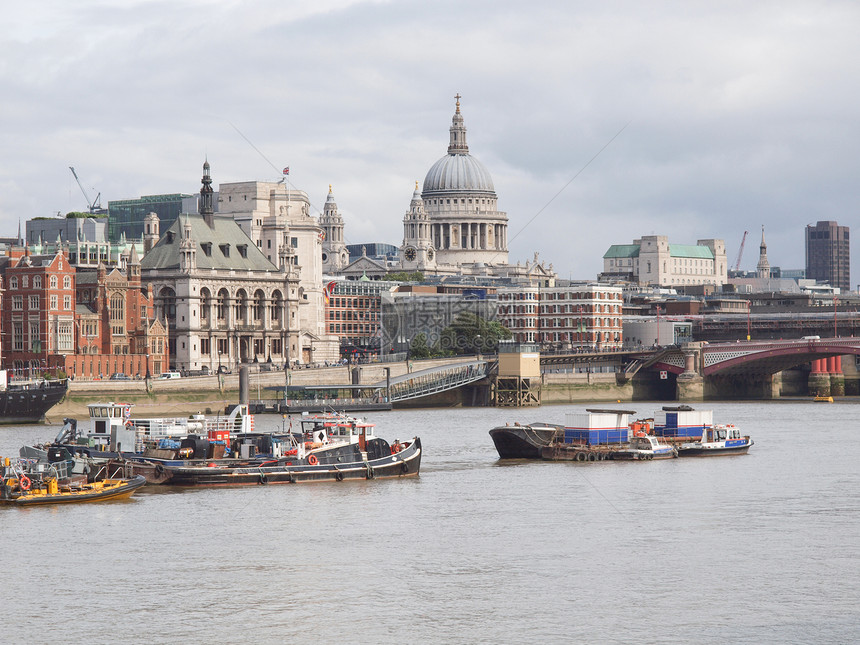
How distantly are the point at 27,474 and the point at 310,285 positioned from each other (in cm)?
12703

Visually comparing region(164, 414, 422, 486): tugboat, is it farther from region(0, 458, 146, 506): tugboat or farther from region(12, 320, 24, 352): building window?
region(12, 320, 24, 352): building window

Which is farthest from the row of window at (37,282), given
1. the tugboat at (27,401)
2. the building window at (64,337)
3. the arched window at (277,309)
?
the arched window at (277,309)

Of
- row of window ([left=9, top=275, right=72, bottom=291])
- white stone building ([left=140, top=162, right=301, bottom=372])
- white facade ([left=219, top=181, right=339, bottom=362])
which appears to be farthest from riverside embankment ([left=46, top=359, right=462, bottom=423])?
white facade ([left=219, top=181, right=339, bottom=362])

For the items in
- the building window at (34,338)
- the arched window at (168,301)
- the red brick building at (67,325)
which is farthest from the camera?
the arched window at (168,301)

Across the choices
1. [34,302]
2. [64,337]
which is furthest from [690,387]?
[34,302]

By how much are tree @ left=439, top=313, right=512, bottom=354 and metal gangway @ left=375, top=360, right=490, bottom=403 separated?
27424mm

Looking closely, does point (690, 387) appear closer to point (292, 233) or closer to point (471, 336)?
point (471, 336)

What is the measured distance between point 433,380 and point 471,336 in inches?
1421

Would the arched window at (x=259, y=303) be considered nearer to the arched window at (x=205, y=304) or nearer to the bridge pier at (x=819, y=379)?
the arched window at (x=205, y=304)

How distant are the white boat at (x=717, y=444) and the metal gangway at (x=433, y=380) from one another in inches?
2107

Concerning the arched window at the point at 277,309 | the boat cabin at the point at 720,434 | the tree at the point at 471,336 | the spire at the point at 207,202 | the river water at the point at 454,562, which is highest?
the spire at the point at 207,202

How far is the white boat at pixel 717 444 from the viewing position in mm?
88375

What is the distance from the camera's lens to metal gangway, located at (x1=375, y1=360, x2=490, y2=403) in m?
143

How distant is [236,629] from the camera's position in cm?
4184
